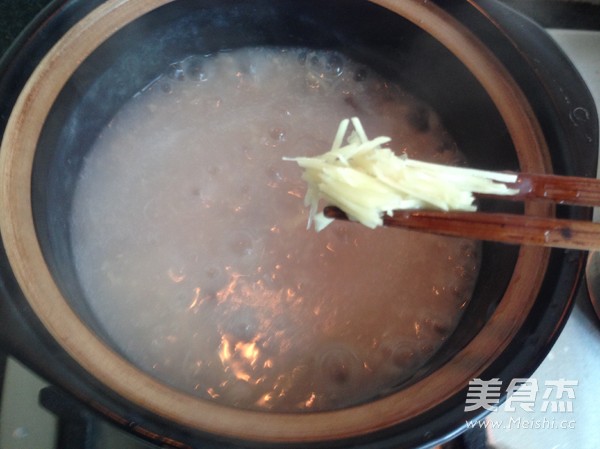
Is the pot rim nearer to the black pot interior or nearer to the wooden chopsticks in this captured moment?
the black pot interior

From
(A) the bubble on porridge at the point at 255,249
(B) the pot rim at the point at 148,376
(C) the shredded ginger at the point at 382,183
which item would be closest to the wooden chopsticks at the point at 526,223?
(C) the shredded ginger at the point at 382,183

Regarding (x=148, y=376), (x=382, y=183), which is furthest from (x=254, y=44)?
(x=148, y=376)

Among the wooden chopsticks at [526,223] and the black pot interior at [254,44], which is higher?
the black pot interior at [254,44]

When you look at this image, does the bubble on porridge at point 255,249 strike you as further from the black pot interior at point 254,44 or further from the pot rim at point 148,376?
the pot rim at point 148,376

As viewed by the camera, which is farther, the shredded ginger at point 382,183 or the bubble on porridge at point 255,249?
the bubble on porridge at point 255,249

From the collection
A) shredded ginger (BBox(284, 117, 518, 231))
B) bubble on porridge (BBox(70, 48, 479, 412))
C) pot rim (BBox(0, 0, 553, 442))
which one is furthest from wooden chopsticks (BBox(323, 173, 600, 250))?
bubble on porridge (BBox(70, 48, 479, 412))

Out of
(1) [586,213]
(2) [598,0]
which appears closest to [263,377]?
(1) [586,213]

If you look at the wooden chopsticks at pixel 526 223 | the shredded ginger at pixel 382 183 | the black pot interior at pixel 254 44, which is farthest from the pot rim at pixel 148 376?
the shredded ginger at pixel 382 183
